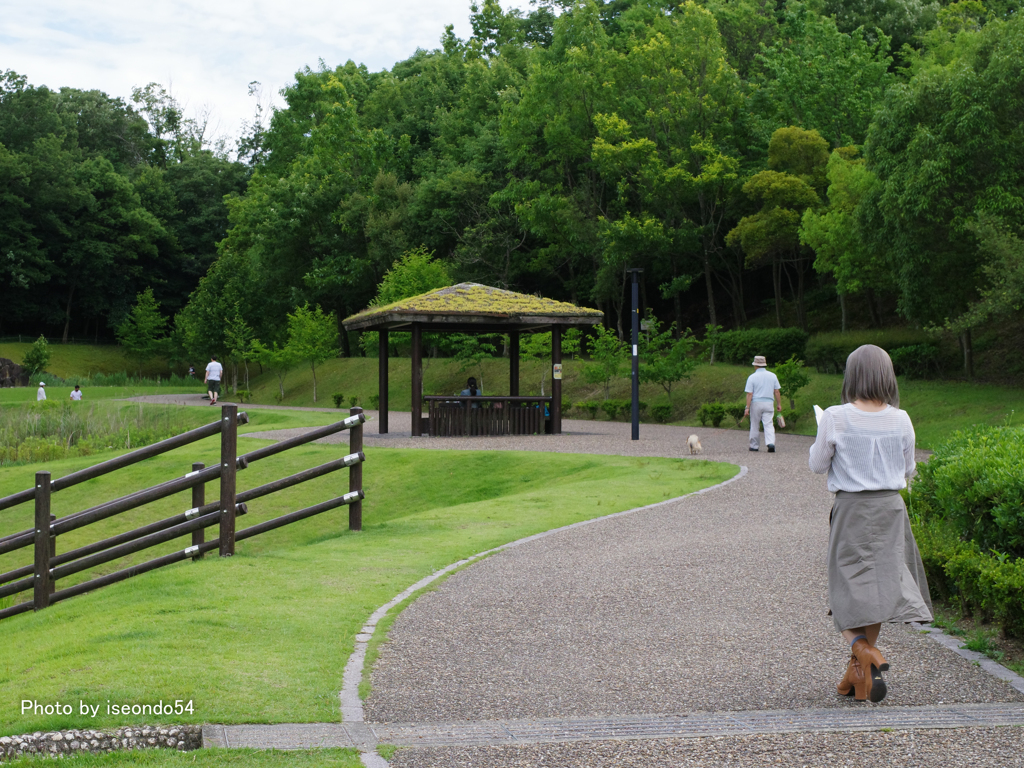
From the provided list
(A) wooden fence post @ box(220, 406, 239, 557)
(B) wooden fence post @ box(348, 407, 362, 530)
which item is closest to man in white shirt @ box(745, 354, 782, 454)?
(B) wooden fence post @ box(348, 407, 362, 530)

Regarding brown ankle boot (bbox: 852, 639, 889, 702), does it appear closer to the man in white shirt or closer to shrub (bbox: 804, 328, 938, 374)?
the man in white shirt

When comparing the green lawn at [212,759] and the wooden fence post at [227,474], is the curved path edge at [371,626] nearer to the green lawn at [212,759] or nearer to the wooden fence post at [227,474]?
the green lawn at [212,759]

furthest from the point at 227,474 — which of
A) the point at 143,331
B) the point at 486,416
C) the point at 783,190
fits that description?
the point at 143,331

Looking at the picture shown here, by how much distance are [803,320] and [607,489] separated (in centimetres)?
2755

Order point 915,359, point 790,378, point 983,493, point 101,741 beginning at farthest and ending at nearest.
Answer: point 915,359 → point 790,378 → point 983,493 → point 101,741

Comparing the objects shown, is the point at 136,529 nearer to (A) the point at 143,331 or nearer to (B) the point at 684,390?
(B) the point at 684,390

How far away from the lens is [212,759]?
392 cm

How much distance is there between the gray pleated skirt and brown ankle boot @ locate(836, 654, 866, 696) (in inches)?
6.6

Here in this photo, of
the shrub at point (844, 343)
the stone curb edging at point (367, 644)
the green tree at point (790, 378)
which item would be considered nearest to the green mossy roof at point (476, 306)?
the green tree at point (790, 378)

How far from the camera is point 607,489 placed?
→ 1322 cm

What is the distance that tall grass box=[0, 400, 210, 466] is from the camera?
23.8 meters

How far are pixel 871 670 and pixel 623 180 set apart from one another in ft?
116

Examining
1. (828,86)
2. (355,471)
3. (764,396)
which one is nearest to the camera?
(355,471)

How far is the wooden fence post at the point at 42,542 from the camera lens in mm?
7730
